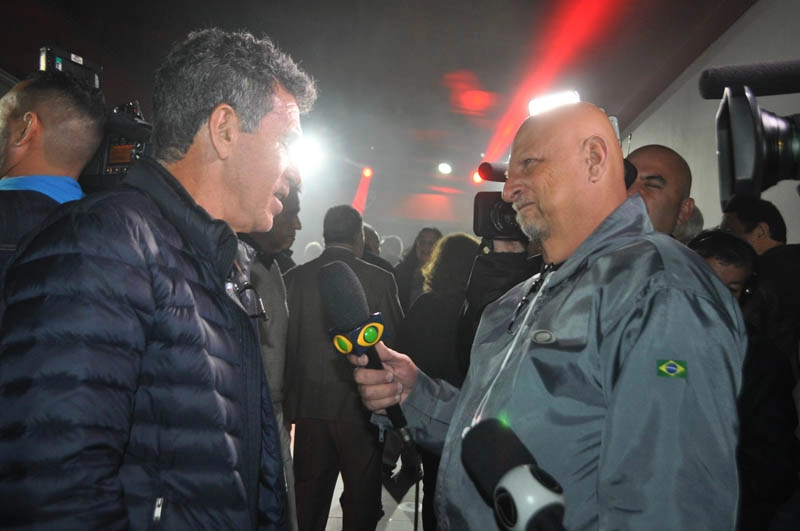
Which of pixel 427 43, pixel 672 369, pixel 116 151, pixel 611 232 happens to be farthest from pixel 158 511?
pixel 427 43

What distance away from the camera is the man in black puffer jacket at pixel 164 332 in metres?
0.88

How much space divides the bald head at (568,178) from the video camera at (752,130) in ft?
1.30

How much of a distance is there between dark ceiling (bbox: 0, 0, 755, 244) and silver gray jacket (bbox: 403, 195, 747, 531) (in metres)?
4.96

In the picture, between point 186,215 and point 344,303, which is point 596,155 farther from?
point 186,215

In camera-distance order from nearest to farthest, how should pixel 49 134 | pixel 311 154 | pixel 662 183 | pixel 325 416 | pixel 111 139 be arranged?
1. pixel 49 134
2. pixel 111 139
3. pixel 662 183
4. pixel 325 416
5. pixel 311 154

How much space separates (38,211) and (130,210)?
927 mm

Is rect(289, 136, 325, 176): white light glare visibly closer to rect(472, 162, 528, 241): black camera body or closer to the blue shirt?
rect(472, 162, 528, 241): black camera body

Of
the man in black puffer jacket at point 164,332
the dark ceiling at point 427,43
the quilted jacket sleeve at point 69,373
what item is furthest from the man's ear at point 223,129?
the dark ceiling at point 427,43

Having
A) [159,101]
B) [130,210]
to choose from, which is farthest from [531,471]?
[159,101]

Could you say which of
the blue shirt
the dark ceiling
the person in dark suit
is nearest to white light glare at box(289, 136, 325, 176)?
the dark ceiling

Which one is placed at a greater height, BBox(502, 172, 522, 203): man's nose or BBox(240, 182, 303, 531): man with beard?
BBox(502, 172, 522, 203): man's nose

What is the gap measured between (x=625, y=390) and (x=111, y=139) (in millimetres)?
2020

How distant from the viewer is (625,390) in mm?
1079

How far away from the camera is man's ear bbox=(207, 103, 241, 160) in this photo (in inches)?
51.2
